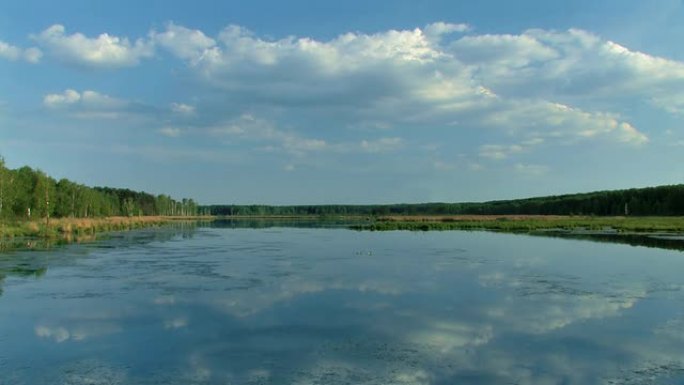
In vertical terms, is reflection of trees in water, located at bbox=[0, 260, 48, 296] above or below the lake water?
above

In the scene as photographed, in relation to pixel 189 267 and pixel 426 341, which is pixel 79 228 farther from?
pixel 426 341

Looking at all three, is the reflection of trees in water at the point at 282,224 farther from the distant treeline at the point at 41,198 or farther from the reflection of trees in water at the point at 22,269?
the reflection of trees in water at the point at 22,269

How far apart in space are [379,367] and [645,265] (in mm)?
16556

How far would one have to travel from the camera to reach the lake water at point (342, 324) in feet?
26.2

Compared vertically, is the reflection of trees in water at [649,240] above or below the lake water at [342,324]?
above

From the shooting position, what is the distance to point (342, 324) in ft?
36.4

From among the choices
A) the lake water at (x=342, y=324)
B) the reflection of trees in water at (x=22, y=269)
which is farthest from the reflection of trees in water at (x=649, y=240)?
the reflection of trees in water at (x=22, y=269)

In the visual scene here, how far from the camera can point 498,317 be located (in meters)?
11.8

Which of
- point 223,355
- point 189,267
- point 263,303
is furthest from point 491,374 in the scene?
point 189,267

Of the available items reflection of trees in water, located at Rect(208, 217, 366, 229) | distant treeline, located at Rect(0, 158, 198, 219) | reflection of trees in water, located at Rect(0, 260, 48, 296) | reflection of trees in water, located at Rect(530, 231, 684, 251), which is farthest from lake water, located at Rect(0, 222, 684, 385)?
reflection of trees in water, located at Rect(208, 217, 366, 229)

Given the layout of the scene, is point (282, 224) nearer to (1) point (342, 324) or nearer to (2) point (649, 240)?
(2) point (649, 240)

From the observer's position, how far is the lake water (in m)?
7.98

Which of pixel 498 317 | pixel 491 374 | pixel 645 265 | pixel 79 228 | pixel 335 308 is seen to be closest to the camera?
pixel 491 374

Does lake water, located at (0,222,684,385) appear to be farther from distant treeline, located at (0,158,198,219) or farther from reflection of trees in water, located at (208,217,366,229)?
reflection of trees in water, located at (208,217,366,229)
